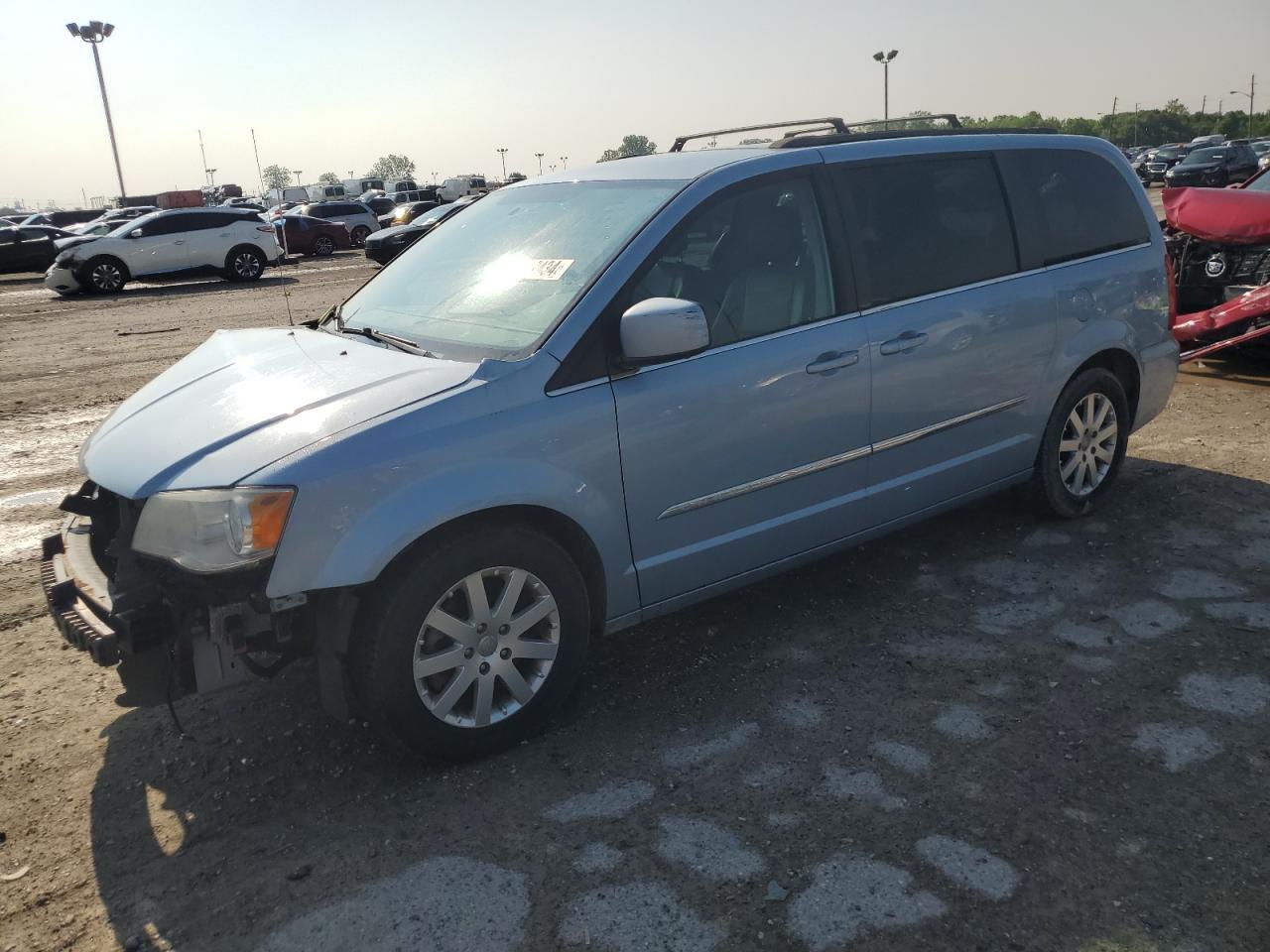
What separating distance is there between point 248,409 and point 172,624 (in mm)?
745

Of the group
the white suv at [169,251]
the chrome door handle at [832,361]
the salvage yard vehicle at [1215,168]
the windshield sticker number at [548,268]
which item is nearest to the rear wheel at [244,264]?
the white suv at [169,251]

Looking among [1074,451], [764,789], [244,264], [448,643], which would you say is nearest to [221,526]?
[448,643]

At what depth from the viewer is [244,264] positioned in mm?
22734

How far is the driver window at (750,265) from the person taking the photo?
3674 mm

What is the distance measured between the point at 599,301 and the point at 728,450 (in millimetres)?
697

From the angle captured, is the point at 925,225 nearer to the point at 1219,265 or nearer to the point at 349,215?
the point at 1219,265

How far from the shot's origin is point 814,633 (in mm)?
4184

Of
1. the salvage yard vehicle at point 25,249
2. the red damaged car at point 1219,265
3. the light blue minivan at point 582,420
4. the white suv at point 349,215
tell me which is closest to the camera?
the light blue minivan at point 582,420

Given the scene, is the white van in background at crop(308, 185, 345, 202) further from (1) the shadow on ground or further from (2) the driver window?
(1) the shadow on ground

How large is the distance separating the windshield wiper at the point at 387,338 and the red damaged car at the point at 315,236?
2776 cm

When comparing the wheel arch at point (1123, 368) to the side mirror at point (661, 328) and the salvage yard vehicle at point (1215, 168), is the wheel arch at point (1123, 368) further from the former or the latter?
the salvage yard vehicle at point (1215, 168)

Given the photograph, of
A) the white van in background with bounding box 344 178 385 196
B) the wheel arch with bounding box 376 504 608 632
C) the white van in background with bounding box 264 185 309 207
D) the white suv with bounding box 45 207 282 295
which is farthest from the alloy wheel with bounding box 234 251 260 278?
the white van in background with bounding box 344 178 385 196

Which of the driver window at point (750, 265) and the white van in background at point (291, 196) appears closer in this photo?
the driver window at point (750, 265)

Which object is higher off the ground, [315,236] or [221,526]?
[315,236]
